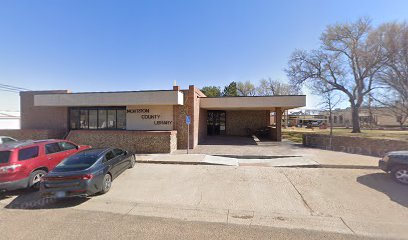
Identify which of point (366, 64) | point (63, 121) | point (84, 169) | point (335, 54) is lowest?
point (84, 169)

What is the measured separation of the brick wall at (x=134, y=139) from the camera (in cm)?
1334

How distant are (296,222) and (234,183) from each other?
2911 mm

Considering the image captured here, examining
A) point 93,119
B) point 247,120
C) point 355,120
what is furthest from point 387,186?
point 355,120

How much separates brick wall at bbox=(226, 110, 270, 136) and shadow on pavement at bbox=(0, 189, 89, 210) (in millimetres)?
18635

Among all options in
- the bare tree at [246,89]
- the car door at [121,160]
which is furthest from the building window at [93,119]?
the bare tree at [246,89]

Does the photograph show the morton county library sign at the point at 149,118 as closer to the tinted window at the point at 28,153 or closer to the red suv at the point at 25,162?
the red suv at the point at 25,162

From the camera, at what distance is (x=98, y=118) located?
636 inches

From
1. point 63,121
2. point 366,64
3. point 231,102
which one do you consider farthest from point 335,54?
point 63,121

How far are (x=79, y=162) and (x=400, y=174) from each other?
35.5 feet

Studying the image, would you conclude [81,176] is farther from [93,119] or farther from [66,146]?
[93,119]

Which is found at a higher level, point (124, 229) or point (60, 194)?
point (60, 194)

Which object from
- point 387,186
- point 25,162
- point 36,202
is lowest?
point 36,202

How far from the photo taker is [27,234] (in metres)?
4.25

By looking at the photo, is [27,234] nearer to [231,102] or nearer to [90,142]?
[90,142]
